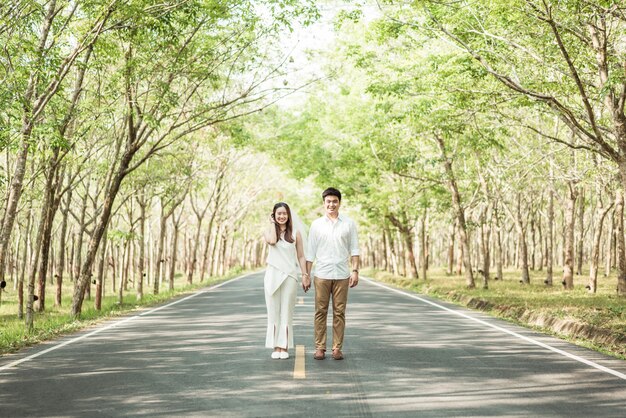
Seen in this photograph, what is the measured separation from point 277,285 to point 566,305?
8810 mm

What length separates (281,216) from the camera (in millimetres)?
8391

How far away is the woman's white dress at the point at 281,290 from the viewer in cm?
845

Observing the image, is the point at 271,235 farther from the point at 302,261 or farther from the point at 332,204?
the point at 332,204

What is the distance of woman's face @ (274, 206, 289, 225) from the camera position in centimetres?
835

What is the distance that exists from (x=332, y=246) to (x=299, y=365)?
151 cm

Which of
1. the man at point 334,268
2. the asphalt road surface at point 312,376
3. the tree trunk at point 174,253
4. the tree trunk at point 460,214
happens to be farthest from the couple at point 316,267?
the tree trunk at point 174,253

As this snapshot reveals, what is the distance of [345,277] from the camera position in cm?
827

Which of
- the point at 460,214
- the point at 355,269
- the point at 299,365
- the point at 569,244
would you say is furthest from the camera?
the point at 460,214

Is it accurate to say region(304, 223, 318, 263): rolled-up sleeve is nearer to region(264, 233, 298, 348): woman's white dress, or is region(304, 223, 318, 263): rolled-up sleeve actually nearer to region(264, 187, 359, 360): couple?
region(264, 187, 359, 360): couple

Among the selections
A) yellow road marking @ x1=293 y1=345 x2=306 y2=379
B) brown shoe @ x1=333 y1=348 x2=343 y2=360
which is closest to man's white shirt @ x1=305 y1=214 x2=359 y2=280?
brown shoe @ x1=333 y1=348 x2=343 y2=360

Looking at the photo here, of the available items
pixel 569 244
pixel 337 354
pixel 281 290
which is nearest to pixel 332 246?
pixel 281 290

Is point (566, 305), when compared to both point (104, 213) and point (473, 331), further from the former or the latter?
point (104, 213)

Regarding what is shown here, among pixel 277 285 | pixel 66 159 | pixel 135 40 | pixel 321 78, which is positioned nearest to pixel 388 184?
pixel 321 78

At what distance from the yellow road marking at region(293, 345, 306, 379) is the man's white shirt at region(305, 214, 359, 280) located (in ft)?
3.51
